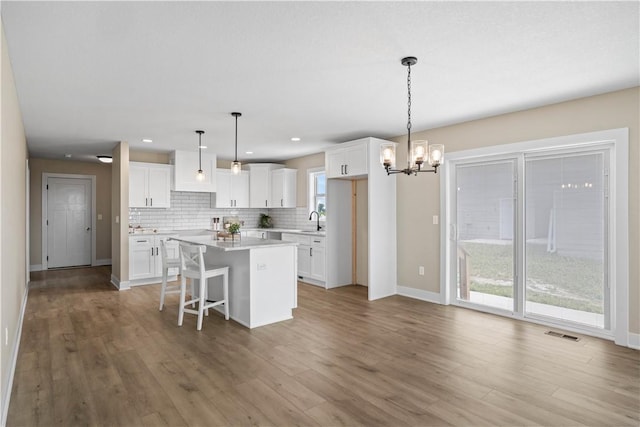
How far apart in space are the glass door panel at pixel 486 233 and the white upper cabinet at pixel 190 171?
465cm

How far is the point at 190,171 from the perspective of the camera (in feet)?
23.2

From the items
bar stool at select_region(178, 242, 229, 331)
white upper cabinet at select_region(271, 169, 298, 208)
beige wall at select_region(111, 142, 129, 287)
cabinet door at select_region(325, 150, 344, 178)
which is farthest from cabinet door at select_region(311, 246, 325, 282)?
beige wall at select_region(111, 142, 129, 287)

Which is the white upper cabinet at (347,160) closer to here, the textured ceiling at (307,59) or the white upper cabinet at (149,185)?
the textured ceiling at (307,59)

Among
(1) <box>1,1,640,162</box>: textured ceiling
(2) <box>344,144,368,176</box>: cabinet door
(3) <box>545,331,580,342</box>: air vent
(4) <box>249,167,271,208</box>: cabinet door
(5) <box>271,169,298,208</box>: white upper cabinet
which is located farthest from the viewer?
(4) <box>249,167,271,208</box>: cabinet door

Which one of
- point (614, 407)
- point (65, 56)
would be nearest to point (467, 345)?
point (614, 407)

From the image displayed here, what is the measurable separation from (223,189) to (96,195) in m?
3.44

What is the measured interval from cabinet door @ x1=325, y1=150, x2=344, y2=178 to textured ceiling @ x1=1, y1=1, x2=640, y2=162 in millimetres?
1085

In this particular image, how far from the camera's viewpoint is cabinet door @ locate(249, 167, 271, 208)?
8008mm

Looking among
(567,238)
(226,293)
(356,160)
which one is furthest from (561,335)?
(226,293)

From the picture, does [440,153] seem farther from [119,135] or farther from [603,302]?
[119,135]

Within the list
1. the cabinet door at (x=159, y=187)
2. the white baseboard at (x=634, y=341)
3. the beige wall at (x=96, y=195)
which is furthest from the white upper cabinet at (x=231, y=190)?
the white baseboard at (x=634, y=341)

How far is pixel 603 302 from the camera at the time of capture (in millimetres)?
3787

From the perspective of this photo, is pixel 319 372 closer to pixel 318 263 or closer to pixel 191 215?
pixel 318 263

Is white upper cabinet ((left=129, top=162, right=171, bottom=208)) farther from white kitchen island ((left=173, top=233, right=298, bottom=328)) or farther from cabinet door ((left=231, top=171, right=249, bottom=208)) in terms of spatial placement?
white kitchen island ((left=173, top=233, right=298, bottom=328))
